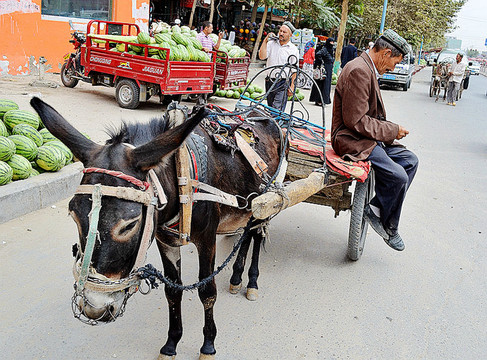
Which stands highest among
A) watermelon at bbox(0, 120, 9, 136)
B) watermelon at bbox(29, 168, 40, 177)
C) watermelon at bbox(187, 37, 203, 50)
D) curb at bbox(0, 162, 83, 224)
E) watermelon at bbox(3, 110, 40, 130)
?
watermelon at bbox(187, 37, 203, 50)

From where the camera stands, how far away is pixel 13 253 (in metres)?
4.01

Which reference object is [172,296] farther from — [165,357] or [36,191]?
[36,191]

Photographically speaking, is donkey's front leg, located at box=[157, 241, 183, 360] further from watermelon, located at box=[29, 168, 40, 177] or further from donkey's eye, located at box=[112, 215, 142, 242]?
watermelon, located at box=[29, 168, 40, 177]

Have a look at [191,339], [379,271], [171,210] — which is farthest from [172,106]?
[379,271]

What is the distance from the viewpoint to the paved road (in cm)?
315

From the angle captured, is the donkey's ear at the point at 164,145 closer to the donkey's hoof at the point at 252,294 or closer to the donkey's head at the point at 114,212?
the donkey's head at the point at 114,212

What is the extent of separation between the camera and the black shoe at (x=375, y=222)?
14.4 feet

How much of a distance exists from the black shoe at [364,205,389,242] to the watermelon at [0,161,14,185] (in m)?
3.91

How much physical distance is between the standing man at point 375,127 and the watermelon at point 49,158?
3.39 meters

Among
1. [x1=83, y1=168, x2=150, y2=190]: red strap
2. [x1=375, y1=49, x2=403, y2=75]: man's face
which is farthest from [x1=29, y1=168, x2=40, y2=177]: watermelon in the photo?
[x1=375, y1=49, x2=403, y2=75]: man's face

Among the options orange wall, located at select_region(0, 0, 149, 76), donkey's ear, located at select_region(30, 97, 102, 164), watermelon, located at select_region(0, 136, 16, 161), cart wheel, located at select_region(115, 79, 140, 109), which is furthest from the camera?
orange wall, located at select_region(0, 0, 149, 76)

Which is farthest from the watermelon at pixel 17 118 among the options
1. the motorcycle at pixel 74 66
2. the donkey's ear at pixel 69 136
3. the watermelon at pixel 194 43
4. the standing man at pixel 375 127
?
the motorcycle at pixel 74 66

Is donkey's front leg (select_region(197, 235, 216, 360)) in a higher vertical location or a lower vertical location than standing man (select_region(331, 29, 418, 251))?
lower

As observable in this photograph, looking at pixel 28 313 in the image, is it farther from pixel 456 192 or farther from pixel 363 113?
pixel 456 192
